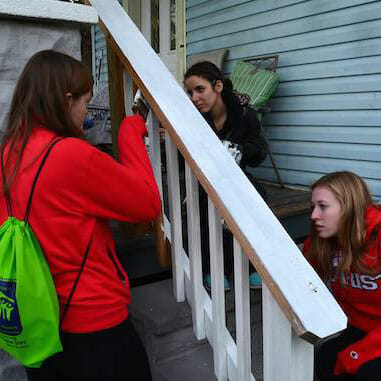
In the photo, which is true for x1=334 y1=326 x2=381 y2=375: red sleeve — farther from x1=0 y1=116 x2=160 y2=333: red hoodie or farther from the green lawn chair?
the green lawn chair

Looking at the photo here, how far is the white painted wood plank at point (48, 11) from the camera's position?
1600mm

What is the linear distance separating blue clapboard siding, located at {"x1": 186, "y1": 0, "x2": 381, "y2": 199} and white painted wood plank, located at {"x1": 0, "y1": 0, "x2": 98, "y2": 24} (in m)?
2.52

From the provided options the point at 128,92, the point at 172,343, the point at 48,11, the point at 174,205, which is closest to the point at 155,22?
the point at 128,92

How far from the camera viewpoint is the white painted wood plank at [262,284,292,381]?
129 centimetres

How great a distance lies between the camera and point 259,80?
4195 mm

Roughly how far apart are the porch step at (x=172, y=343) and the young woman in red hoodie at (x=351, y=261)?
1.21ft

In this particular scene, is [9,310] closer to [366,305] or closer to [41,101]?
[41,101]

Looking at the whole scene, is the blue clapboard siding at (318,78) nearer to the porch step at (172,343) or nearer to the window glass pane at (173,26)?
the window glass pane at (173,26)

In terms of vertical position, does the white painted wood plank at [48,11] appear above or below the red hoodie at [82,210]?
above

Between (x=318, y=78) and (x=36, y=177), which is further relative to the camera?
(x=318, y=78)

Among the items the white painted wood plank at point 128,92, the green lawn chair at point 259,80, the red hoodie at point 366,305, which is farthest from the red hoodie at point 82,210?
the green lawn chair at point 259,80

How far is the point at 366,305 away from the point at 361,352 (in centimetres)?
20

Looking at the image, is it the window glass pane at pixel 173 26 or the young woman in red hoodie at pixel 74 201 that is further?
the window glass pane at pixel 173 26

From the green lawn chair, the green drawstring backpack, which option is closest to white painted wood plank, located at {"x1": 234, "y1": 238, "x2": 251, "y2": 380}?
the green drawstring backpack
